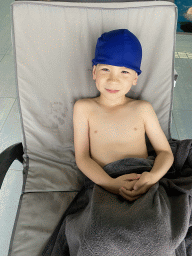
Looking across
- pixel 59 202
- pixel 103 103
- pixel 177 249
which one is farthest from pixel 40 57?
pixel 177 249

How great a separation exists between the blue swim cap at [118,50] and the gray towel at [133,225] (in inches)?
14.9

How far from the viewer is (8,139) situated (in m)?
1.42

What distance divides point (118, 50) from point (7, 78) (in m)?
1.40

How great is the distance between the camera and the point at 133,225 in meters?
0.56

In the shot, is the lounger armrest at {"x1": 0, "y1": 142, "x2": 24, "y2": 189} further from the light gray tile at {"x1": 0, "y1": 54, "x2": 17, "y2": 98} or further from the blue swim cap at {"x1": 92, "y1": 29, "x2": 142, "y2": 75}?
the light gray tile at {"x1": 0, "y1": 54, "x2": 17, "y2": 98}

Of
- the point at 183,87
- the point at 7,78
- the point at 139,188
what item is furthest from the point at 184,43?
the point at 139,188

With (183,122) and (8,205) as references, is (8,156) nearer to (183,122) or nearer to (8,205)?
(8,205)

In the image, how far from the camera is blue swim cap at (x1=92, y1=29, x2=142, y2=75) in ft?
2.55

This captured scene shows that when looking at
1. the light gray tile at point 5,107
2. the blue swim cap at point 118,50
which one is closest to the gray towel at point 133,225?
the blue swim cap at point 118,50

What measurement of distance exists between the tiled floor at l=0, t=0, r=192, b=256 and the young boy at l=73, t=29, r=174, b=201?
53 cm

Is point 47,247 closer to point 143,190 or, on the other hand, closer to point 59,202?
point 59,202

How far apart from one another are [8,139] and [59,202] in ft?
2.45

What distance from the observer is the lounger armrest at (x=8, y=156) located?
2.55 ft

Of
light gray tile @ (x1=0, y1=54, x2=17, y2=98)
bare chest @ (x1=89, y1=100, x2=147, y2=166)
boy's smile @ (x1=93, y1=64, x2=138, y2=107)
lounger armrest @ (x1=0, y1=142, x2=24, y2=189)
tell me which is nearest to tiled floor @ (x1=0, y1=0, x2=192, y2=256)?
light gray tile @ (x1=0, y1=54, x2=17, y2=98)
